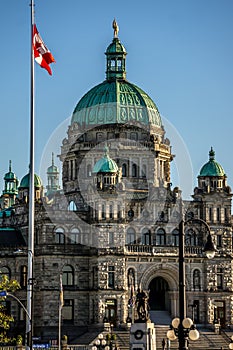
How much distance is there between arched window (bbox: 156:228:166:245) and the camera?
364ft

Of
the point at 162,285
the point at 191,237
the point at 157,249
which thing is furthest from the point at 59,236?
the point at 191,237

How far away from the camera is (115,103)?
11519 centimetres

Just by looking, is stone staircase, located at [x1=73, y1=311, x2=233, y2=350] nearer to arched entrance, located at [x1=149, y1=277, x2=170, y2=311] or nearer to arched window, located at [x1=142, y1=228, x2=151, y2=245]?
arched entrance, located at [x1=149, y1=277, x2=170, y2=311]

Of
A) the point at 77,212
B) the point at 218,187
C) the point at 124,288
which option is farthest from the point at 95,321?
the point at 218,187

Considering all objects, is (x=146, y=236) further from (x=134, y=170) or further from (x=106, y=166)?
(x=106, y=166)

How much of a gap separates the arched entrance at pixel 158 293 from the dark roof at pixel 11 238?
1422 cm

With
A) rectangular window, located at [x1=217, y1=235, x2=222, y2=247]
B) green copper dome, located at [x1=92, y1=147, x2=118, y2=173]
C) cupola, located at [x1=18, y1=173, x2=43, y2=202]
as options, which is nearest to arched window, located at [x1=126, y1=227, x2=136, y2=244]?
green copper dome, located at [x1=92, y1=147, x2=118, y2=173]

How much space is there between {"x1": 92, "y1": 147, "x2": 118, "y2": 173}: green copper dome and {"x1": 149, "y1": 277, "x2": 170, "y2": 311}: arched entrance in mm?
12912

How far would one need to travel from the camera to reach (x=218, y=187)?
372 feet

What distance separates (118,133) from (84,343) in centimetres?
2397

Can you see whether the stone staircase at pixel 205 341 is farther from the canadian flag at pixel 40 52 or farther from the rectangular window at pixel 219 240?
the canadian flag at pixel 40 52

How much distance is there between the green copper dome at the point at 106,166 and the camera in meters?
107

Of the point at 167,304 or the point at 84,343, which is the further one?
the point at 167,304

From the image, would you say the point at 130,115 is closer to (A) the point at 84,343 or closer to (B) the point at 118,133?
(B) the point at 118,133
